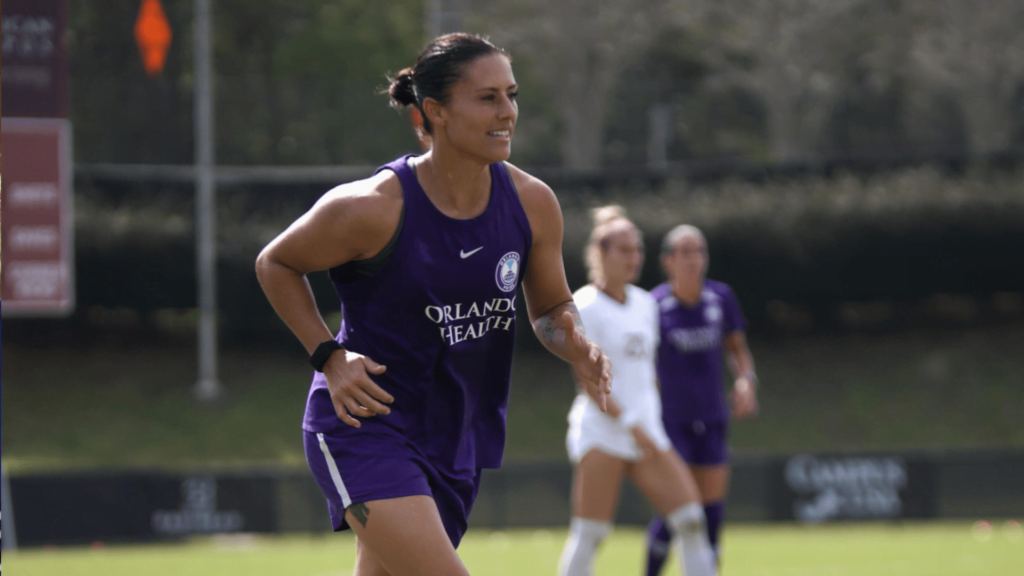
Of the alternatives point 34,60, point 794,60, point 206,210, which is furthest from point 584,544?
point 794,60

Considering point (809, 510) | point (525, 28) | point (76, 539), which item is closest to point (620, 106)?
point (525, 28)

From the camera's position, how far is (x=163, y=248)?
68.0 ft

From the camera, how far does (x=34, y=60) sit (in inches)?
449

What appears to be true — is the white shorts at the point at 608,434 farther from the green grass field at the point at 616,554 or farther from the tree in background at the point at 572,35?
the tree in background at the point at 572,35

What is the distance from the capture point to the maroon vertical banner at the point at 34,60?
448 inches

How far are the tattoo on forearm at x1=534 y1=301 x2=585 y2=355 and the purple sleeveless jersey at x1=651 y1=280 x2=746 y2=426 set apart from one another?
4074 millimetres

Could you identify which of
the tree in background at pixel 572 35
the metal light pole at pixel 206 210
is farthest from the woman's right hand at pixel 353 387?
the tree in background at pixel 572 35

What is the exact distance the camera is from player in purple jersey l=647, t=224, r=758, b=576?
801cm

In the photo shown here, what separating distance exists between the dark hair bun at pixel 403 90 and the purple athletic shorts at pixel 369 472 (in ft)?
3.30

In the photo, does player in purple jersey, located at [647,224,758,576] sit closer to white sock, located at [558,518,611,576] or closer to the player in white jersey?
the player in white jersey

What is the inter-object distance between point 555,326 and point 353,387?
784mm

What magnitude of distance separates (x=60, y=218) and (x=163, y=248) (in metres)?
8.34

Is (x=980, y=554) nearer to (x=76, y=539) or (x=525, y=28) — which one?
(x=76, y=539)

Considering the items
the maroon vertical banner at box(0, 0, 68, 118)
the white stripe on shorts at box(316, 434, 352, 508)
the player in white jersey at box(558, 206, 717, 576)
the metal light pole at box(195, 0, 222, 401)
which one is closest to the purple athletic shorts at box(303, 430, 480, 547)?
the white stripe on shorts at box(316, 434, 352, 508)
